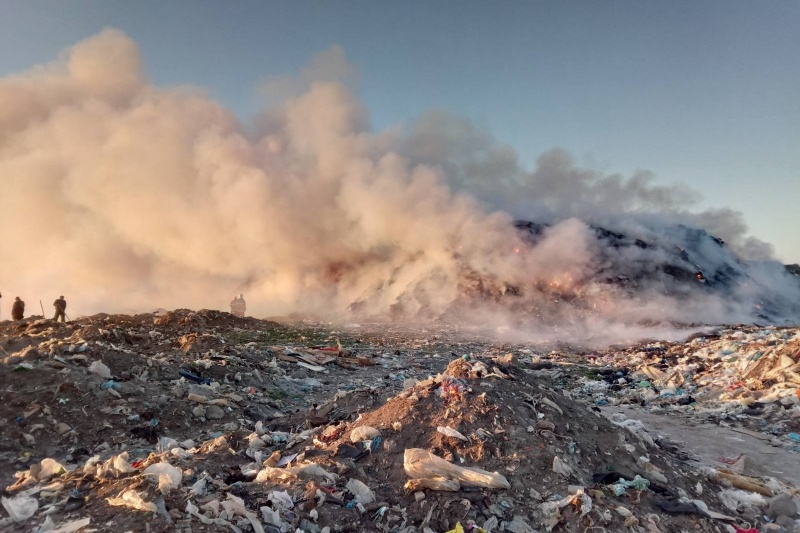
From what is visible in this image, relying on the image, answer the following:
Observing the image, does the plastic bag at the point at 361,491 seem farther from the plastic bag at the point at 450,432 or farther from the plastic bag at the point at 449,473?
the plastic bag at the point at 450,432

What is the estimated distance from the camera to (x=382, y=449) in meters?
4.18

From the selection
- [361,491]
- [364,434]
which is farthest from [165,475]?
[364,434]

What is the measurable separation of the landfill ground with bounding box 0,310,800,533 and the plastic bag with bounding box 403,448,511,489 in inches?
0.5

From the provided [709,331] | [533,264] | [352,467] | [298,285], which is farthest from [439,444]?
[298,285]

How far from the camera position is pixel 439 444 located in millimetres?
4098

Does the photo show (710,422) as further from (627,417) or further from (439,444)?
(439,444)

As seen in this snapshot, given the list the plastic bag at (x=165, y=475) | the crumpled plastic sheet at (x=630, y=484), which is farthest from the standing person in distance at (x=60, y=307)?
the crumpled plastic sheet at (x=630, y=484)

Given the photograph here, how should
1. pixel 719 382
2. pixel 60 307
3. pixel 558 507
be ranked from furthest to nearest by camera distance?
pixel 60 307 < pixel 719 382 < pixel 558 507

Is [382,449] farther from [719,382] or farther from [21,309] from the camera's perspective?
[21,309]

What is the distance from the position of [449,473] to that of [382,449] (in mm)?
787

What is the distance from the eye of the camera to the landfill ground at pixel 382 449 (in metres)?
3.30

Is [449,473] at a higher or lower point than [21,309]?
lower

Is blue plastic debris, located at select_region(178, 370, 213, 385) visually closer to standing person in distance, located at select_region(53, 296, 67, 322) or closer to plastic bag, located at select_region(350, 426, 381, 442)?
plastic bag, located at select_region(350, 426, 381, 442)

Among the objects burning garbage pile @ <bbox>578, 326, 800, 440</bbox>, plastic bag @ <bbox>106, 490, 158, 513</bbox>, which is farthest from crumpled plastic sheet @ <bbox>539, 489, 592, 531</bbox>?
burning garbage pile @ <bbox>578, 326, 800, 440</bbox>
